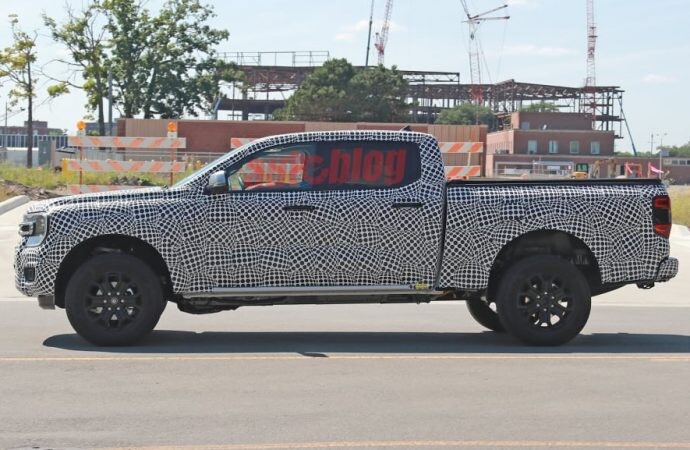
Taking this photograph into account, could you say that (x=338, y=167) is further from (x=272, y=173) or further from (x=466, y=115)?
(x=466, y=115)

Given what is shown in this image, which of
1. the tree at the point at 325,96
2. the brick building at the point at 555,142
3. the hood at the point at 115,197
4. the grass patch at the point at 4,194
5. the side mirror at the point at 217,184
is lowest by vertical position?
the grass patch at the point at 4,194

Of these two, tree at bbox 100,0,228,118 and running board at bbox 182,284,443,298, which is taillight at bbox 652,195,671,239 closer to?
running board at bbox 182,284,443,298

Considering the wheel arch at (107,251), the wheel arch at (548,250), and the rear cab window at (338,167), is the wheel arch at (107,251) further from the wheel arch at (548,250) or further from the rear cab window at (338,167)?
the wheel arch at (548,250)

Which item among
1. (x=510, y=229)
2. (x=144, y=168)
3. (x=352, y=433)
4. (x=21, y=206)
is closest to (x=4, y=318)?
(x=510, y=229)

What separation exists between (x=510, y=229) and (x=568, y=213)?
0.56 meters

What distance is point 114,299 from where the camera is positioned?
9922 mm

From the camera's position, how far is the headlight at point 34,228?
10.0 m

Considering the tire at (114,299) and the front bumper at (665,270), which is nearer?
the tire at (114,299)

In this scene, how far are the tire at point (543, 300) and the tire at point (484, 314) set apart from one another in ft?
4.28

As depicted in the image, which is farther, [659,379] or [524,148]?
[524,148]

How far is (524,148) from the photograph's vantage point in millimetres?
128500

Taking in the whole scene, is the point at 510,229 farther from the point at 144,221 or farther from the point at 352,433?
the point at 352,433

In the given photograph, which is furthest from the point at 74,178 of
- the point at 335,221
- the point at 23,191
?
the point at 335,221

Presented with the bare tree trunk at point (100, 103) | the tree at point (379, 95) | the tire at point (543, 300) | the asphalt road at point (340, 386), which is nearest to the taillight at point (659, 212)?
the tire at point (543, 300)
